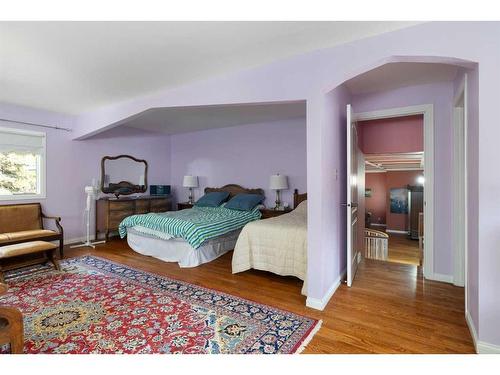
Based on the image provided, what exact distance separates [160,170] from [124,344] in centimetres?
492

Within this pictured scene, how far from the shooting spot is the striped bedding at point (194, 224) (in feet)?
11.4

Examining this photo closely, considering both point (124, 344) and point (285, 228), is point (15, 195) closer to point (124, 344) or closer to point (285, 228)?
point (124, 344)

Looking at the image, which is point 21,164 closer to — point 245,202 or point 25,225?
point 25,225

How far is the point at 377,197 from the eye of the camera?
33.8ft

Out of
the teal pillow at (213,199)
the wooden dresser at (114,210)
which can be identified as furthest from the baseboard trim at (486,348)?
the wooden dresser at (114,210)

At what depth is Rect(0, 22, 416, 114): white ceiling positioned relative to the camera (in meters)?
1.94

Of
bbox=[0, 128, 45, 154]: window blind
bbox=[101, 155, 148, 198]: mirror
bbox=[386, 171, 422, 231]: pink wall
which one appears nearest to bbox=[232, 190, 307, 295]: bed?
bbox=[101, 155, 148, 198]: mirror

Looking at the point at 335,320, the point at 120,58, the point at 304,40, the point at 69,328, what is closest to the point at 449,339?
the point at 335,320

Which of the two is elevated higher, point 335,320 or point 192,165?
point 192,165

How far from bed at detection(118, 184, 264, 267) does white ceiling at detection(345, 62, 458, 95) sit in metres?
2.52

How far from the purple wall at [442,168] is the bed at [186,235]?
8.70 ft

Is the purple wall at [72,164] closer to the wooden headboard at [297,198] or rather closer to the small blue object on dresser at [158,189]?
the small blue object on dresser at [158,189]

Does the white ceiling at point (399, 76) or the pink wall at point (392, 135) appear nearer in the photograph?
the white ceiling at point (399, 76)

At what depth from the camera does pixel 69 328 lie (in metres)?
2.03
